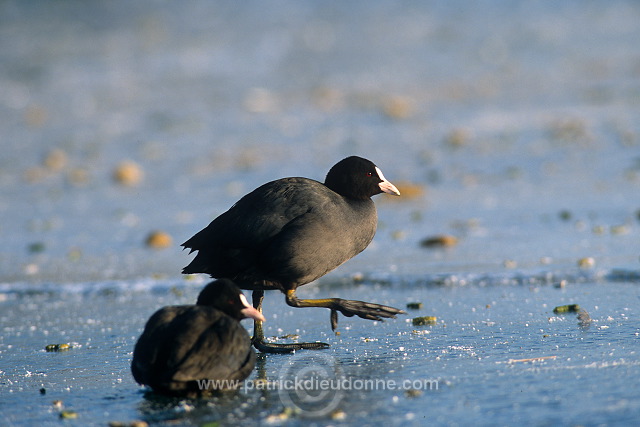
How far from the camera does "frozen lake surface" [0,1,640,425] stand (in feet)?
12.7

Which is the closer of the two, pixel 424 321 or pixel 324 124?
pixel 424 321

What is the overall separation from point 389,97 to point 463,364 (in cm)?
1381

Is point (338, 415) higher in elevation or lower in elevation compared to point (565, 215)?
lower

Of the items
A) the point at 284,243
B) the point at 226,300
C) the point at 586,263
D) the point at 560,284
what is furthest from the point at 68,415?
the point at 586,263

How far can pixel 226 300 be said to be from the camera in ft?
13.6

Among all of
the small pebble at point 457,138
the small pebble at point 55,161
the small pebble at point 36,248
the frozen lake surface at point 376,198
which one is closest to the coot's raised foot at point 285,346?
the frozen lake surface at point 376,198

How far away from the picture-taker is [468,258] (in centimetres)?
723

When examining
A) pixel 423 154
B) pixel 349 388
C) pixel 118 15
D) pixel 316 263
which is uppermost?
pixel 118 15

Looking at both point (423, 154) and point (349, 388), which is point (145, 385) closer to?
point (349, 388)

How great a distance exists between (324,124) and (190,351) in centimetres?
1162

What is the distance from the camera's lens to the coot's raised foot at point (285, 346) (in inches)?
186

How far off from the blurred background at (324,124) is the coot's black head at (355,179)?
1.83 metres

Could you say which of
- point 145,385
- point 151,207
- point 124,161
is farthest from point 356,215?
point 124,161

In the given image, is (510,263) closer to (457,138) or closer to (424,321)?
(424,321)
